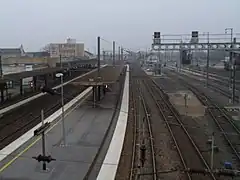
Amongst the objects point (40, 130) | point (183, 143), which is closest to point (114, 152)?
point (183, 143)

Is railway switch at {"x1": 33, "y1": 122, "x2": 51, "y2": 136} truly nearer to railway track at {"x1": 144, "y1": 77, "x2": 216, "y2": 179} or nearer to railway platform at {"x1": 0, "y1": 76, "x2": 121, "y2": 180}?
railway platform at {"x1": 0, "y1": 76, "x2": 121, "y2": 180}

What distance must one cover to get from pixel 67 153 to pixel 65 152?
0.17 m

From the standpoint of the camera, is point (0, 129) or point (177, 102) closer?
point (0, 129)

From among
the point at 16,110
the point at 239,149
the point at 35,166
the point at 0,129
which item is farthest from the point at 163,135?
the point at 16,110

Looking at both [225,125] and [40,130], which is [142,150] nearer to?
[40,130]

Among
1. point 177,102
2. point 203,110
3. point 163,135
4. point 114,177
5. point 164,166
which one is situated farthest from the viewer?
point 177,102

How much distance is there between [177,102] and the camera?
24562 mm

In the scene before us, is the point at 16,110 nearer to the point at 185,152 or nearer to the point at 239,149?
the point at 185,152

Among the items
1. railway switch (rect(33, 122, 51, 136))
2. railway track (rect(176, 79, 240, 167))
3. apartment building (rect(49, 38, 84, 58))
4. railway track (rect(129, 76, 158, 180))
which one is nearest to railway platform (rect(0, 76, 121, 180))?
railway track (rect(129, 76, 158, 180))

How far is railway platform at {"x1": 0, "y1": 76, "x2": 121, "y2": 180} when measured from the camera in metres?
10.0

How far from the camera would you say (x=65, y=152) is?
1221 cm

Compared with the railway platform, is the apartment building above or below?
above

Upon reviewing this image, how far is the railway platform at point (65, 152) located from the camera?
10.0 metres

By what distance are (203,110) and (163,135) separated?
7.52 metres
